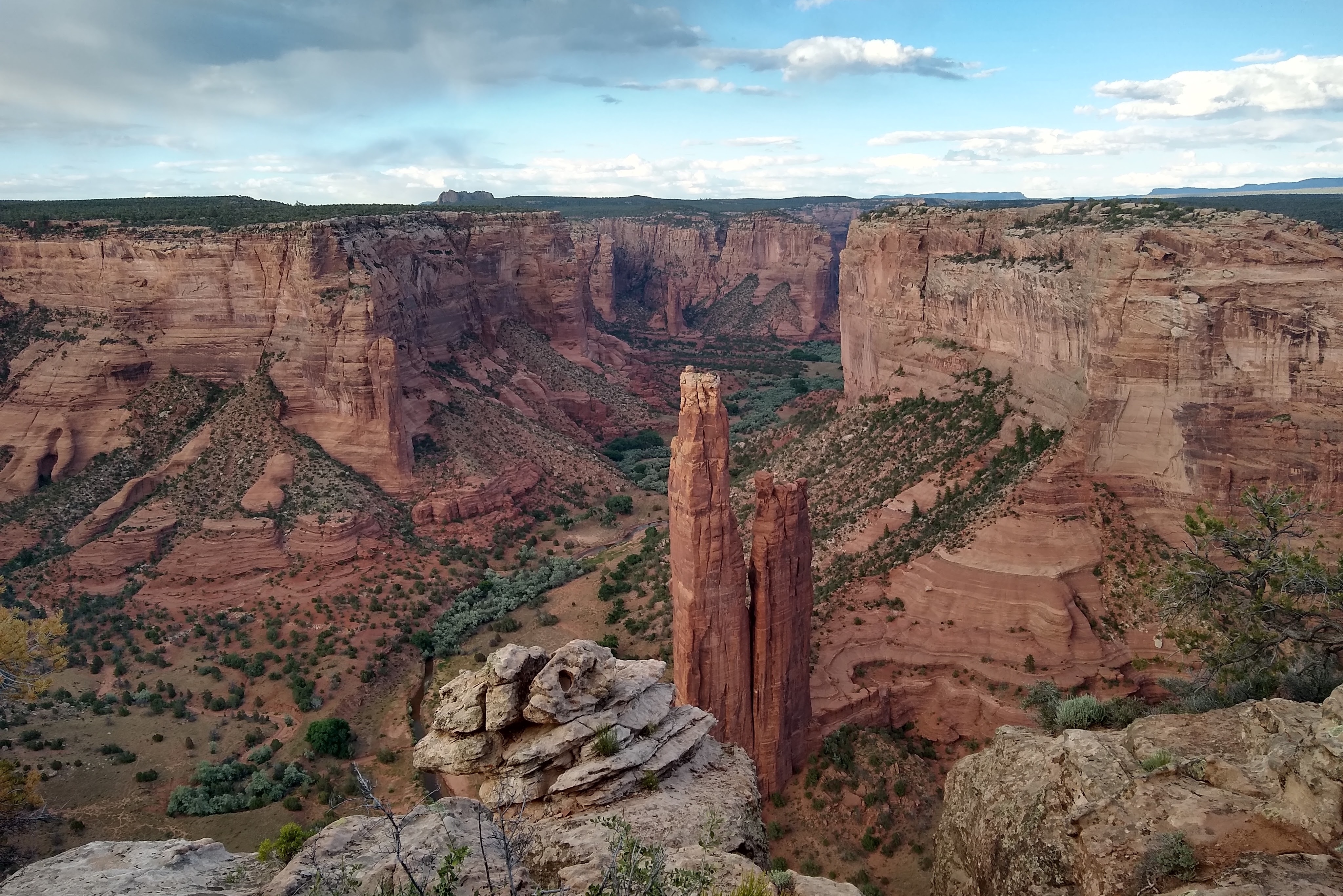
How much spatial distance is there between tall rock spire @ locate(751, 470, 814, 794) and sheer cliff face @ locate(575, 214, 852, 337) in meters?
99.9

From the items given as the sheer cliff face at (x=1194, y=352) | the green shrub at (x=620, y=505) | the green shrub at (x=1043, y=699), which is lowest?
the green shrub at (x=620, y=505)

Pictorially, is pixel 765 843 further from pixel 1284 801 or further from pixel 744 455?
pixel 744 455

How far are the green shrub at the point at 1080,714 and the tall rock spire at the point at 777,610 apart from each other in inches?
322

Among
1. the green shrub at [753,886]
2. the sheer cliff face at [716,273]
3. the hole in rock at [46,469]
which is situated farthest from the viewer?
the sheer cliff face at [716,273]

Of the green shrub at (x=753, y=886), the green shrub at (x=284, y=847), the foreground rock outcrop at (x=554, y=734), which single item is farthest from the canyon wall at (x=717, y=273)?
the green shrub at (x=753, y=886)

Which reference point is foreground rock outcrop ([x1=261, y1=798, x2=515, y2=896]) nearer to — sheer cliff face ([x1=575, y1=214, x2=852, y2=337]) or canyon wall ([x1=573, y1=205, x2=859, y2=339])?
sheer cliff face ([x1=575, y1=214, x2=852, y2=337])

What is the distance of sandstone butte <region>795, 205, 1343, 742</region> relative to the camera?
28.6m

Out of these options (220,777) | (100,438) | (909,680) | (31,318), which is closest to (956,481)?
(909,680)

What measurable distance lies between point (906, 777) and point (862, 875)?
166 inches

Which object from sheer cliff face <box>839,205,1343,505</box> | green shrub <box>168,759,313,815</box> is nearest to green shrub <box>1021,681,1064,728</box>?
sheer cliff face <box>839,205,1343,505</box>

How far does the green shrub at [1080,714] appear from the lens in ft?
67.0

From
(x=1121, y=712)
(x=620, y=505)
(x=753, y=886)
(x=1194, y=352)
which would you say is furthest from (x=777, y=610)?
(x=620, y=505)

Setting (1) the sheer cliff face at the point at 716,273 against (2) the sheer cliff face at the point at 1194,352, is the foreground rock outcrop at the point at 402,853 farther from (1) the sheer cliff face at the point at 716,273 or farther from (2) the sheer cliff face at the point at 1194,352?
(1) the sheer cliff face at the point at 716,273

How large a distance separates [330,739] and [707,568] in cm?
1871
